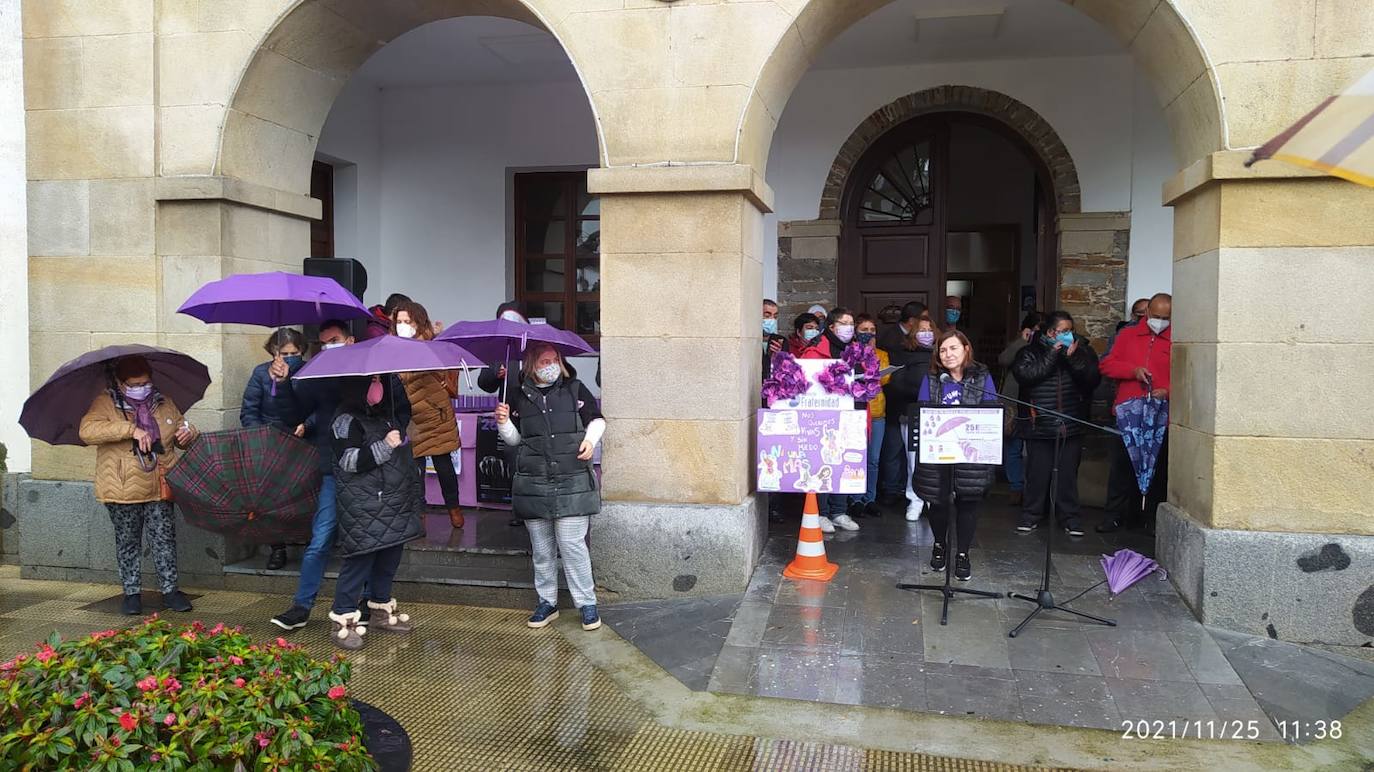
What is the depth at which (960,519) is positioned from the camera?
5.95 meters

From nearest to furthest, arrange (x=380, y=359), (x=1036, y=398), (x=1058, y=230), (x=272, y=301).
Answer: (x=380, y=359) < (x=272, y=301) < (x=1036, y=398) < (x=1058, y=230)

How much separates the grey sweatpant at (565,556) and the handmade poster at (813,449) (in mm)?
1396

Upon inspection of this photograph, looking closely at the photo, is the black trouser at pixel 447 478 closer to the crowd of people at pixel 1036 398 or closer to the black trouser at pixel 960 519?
the crowd of people at pixel 1036 398

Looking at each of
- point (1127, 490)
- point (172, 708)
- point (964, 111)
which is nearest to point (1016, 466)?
point (1127, 490)

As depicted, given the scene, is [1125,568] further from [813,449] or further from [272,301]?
[272,301]

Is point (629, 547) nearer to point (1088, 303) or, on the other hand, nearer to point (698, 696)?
point (698, 696)

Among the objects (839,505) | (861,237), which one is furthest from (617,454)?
(861,237)

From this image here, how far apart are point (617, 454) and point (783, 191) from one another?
4904mm

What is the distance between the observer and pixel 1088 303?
9.16m

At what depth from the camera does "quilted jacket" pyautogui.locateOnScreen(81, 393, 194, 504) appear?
18.7ft

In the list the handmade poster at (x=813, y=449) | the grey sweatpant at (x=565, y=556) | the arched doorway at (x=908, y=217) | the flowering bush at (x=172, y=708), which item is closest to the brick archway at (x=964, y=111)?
the arched doorway at (x=908, y=217)

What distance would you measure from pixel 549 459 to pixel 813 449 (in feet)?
6.10

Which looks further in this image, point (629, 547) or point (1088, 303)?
point (1088, 303)

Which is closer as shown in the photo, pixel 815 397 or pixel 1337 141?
pixel 1337 141
